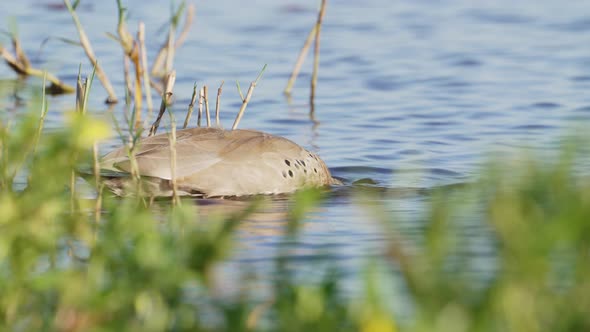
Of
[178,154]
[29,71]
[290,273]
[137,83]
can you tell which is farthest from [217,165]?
[29,71]

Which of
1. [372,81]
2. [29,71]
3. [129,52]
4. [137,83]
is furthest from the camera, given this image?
[372,81]

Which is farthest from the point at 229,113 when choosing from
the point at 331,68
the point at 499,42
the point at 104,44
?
the point at 499,42

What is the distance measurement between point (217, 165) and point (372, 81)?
17.7ft

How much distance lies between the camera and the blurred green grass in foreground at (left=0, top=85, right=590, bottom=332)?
3.24 m

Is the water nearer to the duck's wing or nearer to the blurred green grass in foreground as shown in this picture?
the duck's wing

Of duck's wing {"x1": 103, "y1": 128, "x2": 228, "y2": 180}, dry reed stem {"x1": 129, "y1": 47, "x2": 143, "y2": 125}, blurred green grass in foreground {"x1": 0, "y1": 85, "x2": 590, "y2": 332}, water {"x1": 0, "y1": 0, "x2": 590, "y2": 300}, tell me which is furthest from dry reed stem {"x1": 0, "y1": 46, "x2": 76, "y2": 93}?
blurred green grass in foreground {"x1": 0, "y1": 85, "x2": 590, "y2": 332}

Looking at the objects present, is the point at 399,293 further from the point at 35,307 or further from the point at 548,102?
the point at 548,102

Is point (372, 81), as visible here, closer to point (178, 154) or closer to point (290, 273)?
point (178, 154)

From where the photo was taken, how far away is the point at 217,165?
25.5 feet

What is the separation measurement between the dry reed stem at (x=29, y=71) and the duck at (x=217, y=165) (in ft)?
13.0

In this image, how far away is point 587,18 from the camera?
15.8m

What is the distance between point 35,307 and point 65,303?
18.8 inches

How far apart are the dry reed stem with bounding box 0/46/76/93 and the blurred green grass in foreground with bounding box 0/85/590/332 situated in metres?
7.36

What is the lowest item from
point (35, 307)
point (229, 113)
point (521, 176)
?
point (229, 113)
